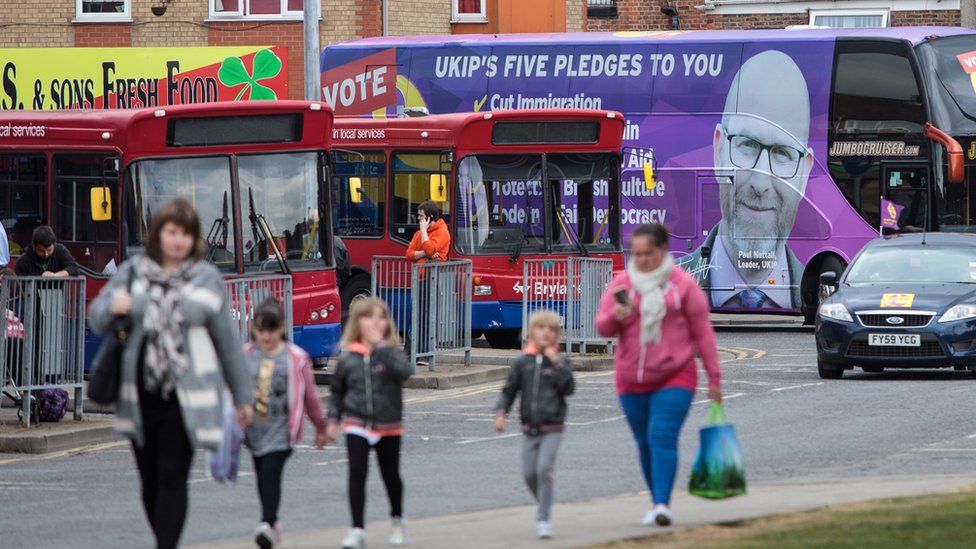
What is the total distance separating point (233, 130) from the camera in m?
19.1

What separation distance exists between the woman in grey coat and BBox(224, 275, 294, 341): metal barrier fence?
29.8ft

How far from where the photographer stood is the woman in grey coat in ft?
26.6

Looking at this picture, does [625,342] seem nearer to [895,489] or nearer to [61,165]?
[895,489]

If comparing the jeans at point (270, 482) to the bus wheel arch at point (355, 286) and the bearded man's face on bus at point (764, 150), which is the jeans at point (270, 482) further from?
the bearded man's face on bus at point (764, 150)

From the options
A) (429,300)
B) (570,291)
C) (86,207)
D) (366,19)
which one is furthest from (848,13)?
(86,207)

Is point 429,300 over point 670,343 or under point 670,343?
under

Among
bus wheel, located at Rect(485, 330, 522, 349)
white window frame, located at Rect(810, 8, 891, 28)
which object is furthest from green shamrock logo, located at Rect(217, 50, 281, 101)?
white window frame, located at Rect(810, 8, 891, 28)

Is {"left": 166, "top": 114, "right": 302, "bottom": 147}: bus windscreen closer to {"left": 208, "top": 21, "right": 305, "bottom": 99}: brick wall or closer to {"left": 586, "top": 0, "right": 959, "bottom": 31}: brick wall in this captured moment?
{"left": 208, "top": 21, "right": 305, "bottom": 99}: brick wall

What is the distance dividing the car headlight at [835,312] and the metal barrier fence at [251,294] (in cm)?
558

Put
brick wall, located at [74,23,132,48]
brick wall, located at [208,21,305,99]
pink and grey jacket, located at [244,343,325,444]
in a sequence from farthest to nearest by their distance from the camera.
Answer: brick wall, located at [74,23,132,48] → brick wall, located at [208,21,305,99] → pink and grey jacket, located at [244,343,325,444]

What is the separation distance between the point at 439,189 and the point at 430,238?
184 centimetres

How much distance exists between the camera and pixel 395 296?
21.3m

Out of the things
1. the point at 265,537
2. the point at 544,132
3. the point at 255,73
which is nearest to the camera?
the point at 265,537

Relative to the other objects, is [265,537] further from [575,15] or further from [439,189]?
[575,15]
